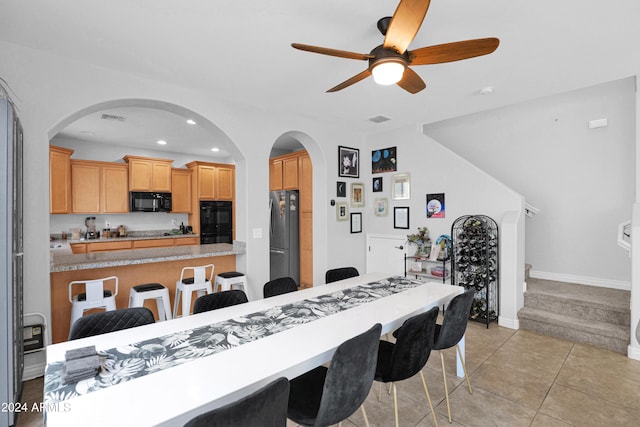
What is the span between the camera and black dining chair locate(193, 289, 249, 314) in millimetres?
2143

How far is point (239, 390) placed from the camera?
1.15 m

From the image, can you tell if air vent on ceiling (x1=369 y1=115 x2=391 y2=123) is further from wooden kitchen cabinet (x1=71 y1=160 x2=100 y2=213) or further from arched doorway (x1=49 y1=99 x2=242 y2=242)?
wooden kitchen cabinet (x1=71 y1=160 x2=100 y2=213)

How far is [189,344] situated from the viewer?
1.52 meters

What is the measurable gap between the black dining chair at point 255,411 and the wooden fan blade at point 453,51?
74.9 inches

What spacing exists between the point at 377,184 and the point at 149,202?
438 cm

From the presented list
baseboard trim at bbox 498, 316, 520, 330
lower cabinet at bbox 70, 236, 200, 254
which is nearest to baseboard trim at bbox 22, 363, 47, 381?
lower cabinet at bbox 70, 236, 200, 254

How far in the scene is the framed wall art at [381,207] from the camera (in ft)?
16.1

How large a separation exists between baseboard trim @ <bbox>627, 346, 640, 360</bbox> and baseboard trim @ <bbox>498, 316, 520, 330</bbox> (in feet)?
3.03

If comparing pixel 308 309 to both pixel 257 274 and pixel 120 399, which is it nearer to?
pixel 120 399

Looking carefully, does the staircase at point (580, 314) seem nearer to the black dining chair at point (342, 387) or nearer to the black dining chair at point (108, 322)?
Result: the black dining chair at point (342, 387)

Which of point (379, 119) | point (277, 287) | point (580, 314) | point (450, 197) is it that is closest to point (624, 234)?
point (580, 314)

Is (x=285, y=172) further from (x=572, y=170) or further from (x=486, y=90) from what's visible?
(x=572, y=170)

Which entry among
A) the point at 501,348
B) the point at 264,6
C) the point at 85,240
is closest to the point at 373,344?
the point at 264,6

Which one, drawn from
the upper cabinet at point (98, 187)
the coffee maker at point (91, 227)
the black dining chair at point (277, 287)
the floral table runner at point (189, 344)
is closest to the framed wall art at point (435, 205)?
the floral table runner at point (189, 344)
